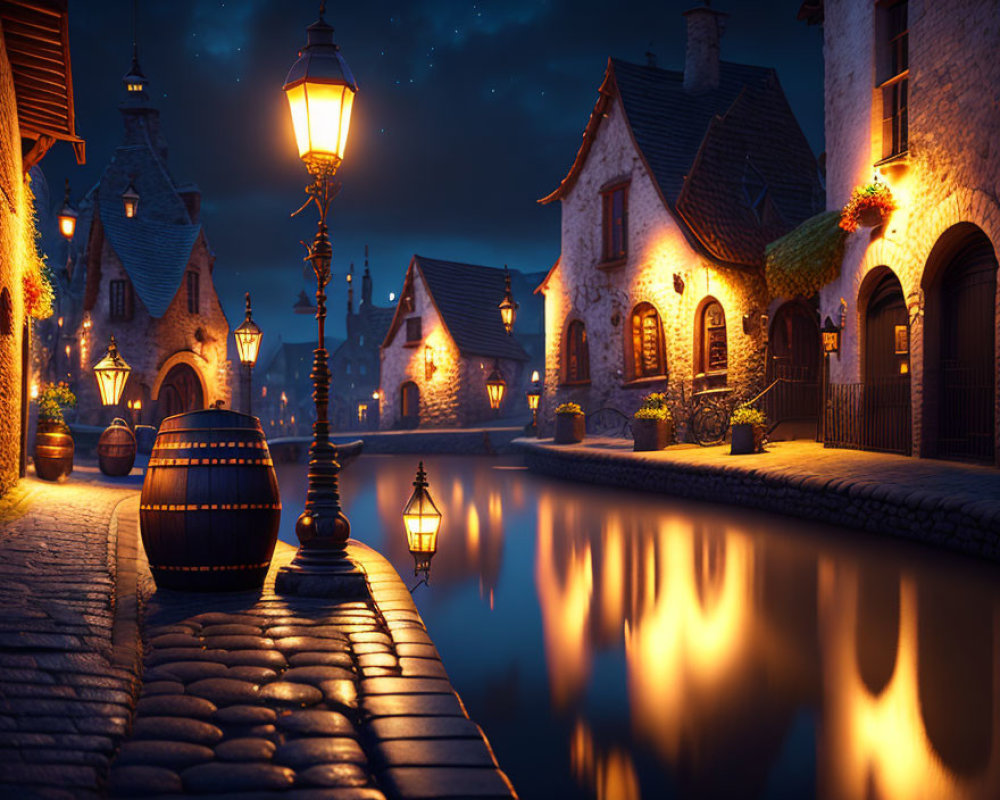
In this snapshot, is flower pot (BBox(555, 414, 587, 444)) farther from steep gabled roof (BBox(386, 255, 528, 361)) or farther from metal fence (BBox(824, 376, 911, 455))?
steep gabled roof (BBox(386, 255, 528, 361))

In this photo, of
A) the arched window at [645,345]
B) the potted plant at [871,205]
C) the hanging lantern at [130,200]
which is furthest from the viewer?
the hanging lantern at [130,200]

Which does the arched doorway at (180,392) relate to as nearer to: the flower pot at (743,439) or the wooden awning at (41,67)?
the wooden awning at (41,67)

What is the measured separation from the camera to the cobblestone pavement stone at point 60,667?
266cm

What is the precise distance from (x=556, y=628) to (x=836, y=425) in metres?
10.5

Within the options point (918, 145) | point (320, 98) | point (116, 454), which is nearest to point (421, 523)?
point (320, 98)

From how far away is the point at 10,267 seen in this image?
11.4 metres

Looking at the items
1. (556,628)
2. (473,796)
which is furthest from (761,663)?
(473,796)

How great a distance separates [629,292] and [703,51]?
7.12 m

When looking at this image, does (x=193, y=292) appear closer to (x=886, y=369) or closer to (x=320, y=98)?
(x=886, y=369)

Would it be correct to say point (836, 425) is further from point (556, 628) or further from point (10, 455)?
point (10, 455)

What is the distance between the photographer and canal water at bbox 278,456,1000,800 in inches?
131

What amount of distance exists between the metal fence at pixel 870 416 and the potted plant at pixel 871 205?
2.49 metres

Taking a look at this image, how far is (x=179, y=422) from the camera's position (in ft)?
18.0

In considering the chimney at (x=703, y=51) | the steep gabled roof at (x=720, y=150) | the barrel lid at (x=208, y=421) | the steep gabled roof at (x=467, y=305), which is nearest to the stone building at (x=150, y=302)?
the steep gabled roof at (x=467, y=305)
